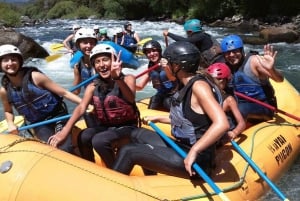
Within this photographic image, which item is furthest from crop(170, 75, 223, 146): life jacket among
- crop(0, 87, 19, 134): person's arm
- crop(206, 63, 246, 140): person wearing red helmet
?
crop(0, 87, 19, 134): person's arm

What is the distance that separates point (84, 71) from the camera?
4996 mm

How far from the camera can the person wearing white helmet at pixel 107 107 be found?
3.45 metres

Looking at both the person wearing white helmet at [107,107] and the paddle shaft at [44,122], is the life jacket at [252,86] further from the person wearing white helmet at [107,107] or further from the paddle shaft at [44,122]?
the paddle shaft at [44,122]

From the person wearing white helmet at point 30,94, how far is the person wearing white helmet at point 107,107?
25cm

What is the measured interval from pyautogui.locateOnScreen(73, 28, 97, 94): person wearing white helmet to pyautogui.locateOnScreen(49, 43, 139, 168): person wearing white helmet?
103 cm

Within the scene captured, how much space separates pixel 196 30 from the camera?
19.2ft

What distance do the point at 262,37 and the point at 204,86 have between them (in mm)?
14350

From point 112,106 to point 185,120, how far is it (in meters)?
0.79

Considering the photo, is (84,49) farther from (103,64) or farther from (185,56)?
(185,56)

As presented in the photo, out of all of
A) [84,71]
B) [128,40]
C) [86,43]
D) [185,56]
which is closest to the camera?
[185,56]

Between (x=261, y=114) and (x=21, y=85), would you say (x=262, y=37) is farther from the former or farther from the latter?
(x=21, y=85)

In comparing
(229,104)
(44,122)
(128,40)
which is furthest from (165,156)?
(128,40)

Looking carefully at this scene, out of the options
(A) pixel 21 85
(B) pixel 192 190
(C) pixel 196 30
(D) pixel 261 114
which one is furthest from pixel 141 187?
(C) pixel 196 30

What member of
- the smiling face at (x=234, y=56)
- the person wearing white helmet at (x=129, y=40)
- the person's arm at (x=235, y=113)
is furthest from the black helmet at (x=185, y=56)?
the person wearing white helmet at (x=129, y=40)
